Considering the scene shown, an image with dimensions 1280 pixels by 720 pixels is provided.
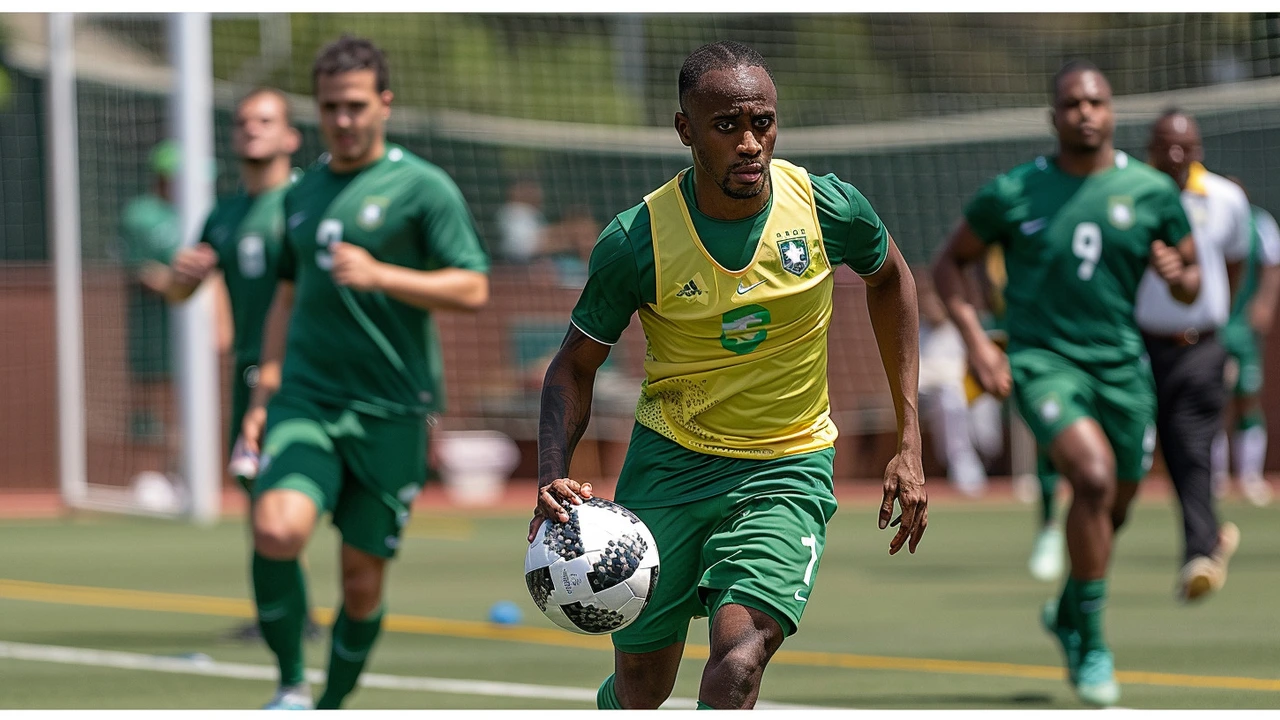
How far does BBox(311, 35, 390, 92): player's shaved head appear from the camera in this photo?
24.5 feet

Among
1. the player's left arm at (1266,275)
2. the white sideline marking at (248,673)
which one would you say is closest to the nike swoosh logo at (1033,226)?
the white sideline marking at (248,673)

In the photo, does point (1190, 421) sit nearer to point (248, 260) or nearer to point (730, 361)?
point (248, 260)

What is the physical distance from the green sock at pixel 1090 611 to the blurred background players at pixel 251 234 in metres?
4.16

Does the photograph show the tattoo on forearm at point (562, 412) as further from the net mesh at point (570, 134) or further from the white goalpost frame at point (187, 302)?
the net mesh at point (570, 134)

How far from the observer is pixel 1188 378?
1024cm

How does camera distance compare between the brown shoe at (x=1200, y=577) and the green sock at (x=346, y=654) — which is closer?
the green sock at (x=346, y=654)

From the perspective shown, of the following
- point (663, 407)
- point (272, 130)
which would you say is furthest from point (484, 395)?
point (663, 407)

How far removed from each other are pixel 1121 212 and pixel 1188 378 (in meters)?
2.10

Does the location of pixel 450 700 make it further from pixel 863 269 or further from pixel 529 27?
pixel 529 27

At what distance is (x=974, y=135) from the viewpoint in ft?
71.0

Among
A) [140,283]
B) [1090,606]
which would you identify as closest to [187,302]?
[140,283]

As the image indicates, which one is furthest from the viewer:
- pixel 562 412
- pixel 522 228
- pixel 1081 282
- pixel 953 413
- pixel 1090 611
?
pixel 522 228

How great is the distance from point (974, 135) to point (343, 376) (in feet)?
50.2

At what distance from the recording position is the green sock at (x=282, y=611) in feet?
23.8
